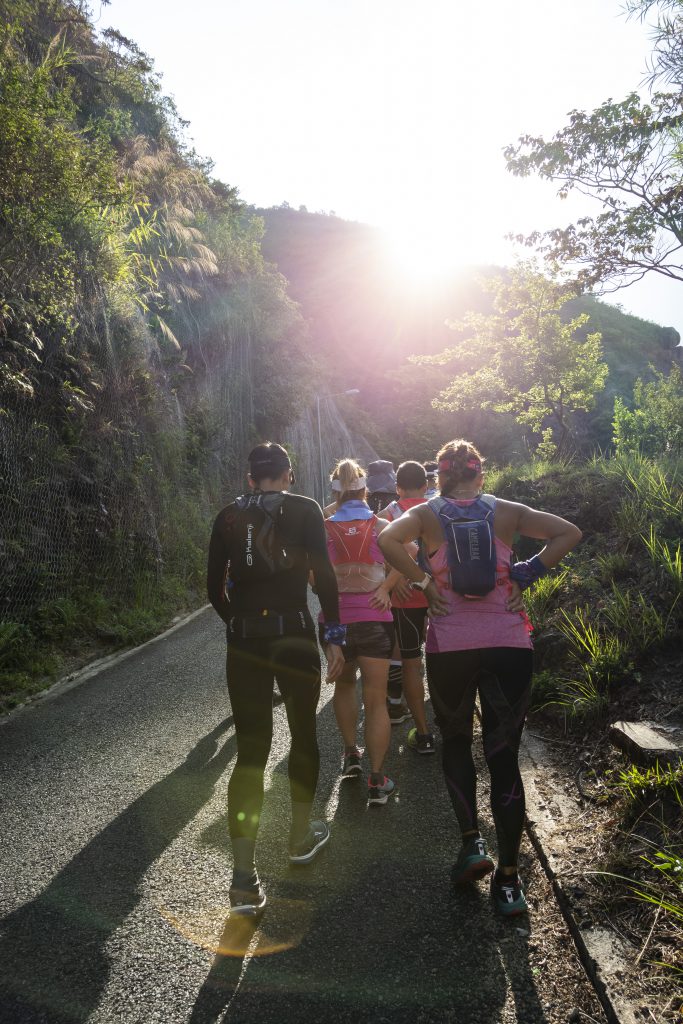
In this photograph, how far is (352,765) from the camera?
4805 millimetres

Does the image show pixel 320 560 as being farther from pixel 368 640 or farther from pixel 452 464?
pixel 368 640

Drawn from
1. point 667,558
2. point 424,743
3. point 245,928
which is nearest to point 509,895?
point 245,928

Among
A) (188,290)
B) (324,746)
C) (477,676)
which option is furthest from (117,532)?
(188,290)

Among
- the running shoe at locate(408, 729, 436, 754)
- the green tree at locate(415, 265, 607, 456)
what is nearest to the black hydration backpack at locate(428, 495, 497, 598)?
the running shoe at locate(408, 729, 436, 754)

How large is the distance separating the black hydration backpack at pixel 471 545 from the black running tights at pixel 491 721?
31 cm

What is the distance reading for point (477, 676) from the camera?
3.28 m

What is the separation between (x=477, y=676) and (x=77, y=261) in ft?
32.9

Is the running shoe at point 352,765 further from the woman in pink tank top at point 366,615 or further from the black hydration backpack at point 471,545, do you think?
the black hydration backpack at point 471,545

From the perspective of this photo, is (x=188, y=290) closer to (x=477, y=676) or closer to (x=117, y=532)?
(x=117, y=532)

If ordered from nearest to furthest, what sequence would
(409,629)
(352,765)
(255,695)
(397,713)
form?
(255,695), (352,765), (409,629), (397,713)

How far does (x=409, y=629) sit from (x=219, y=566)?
87.3 inches

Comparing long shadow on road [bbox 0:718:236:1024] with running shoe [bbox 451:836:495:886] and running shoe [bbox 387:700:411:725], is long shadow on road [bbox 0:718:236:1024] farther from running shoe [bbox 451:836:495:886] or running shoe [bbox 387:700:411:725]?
running shoe [bbox 387:700:411:725]

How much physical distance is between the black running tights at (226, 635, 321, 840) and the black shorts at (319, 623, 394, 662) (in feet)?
2.98

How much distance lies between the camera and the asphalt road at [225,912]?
8.63 feet
